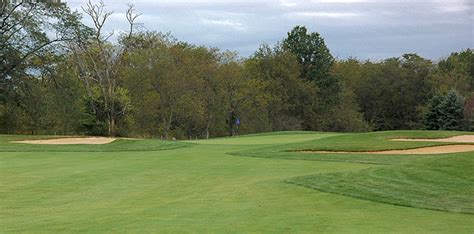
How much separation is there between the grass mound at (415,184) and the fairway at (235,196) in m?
0.02

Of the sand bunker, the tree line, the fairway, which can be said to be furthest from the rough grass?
the tree line

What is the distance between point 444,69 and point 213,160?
209 ft

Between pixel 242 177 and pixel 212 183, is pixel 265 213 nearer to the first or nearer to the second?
pixel 212 183

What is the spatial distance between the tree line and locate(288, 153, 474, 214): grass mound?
29.0m

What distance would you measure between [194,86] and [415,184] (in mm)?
44014

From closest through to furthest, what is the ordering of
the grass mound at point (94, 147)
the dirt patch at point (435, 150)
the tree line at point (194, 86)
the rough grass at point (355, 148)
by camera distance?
the rough grass at point (355, 148) < the dirt patch at point (435, 150) < the grass mound at point (94, 147) < the tree line at point (194, 86)

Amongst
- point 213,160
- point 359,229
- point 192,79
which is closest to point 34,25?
point 192,79

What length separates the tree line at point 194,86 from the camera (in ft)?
118

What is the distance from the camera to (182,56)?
54219 millimetres

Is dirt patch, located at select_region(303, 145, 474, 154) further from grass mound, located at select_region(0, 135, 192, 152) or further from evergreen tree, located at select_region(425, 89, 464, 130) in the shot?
evergreen tree, located at select_region(425, 89, 464, 130)

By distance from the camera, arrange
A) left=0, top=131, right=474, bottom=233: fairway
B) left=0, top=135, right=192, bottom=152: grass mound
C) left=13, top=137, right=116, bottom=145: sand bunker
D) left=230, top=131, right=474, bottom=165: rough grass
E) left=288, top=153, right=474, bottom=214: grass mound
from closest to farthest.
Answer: left=0, top=131, right=474, bottom=233: fairway → left=288, top=153, right=474, bottom=214: grass mound → left=230, top=131, right=474, bottom=165: rough grass → left=0, top=135, right=192, bottom=152: grass mound → left=13, top=137, right=116, bottom=145: sand bunker

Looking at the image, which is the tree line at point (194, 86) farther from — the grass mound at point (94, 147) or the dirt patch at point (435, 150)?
the dirt patch at point (435, 150)

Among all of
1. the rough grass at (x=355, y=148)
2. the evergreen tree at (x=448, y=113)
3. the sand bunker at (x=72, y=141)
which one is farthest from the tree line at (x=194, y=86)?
the rough grass at (x=355, y=148)

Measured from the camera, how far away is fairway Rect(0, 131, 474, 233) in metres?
7.05
